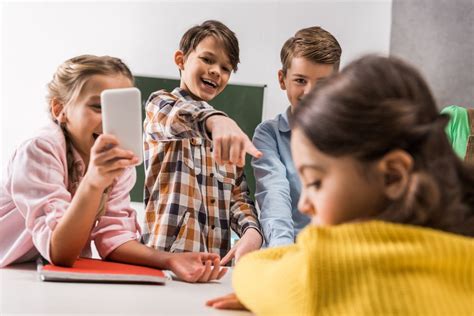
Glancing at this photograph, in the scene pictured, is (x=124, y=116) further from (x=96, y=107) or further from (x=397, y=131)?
(x=397, y=131)

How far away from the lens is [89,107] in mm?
1157

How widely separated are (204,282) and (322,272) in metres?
0.54

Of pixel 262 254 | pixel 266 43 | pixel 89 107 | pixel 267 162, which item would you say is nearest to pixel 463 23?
pixel 266 43

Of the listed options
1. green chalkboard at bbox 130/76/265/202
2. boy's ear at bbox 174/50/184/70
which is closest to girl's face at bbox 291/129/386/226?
boy's ear at bbox 174/50/184/70

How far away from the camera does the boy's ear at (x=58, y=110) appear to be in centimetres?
119

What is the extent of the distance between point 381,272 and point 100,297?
16.7 inches

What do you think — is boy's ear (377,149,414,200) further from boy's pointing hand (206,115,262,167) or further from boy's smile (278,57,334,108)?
boy's smile (278,57,334,108)

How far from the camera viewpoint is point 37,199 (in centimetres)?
107

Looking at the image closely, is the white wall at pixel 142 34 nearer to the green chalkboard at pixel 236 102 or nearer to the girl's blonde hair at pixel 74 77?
the green chalkboard at pixel 236 102

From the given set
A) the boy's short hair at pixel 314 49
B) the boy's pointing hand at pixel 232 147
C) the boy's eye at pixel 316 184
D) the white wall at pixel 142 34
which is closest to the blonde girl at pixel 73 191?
the boy's pointing hand at pixel 232 147

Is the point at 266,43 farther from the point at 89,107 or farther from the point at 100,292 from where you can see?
the point at 100,292

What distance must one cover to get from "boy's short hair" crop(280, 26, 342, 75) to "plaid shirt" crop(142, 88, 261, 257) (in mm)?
359

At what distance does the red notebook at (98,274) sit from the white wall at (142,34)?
2.62m

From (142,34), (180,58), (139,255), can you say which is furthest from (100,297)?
(142,34)
